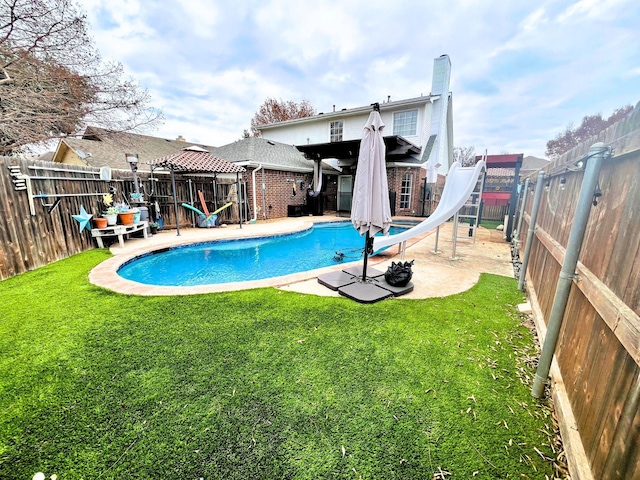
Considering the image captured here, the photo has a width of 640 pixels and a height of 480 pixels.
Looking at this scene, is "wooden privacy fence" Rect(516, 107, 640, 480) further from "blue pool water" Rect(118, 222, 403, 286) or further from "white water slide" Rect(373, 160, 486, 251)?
"blue pool water" Rect(118, 222, 403, 286)

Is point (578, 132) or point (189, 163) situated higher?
point (578, 132)

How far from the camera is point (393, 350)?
2629 millimetres

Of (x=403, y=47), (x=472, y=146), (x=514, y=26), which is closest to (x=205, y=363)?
(x=514, y=26)

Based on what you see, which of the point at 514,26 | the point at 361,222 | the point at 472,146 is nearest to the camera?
the point at 361,222

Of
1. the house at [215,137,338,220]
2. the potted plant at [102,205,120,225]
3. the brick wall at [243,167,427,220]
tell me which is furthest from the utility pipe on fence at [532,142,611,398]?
the brick wall at [243,167,427,220]

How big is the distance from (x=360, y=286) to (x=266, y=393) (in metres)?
2.42

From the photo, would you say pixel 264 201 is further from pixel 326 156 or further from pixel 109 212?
pixel 109 212

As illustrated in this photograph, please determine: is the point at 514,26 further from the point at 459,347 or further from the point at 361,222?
the point at 459,347

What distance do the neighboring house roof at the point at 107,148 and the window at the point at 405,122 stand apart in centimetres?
1309

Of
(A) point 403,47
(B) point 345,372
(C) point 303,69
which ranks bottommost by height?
(B) point 345,372

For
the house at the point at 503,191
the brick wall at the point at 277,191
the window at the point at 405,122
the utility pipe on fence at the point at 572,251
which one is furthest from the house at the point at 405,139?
the utility pipe on fence at the point at 572,251

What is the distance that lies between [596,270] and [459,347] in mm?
1416

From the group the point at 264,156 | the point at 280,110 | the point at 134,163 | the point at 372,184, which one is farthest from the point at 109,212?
the point at 280,110

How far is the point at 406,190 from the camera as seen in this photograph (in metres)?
15.1
